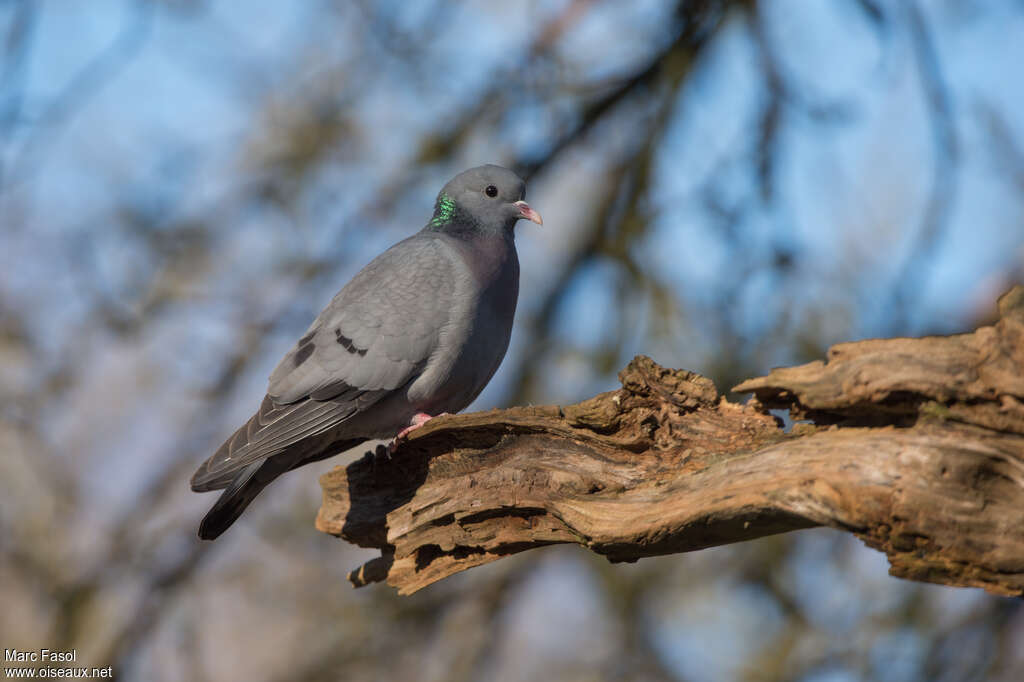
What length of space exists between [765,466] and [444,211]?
3.00 meters

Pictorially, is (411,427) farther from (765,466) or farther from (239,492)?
(765,466)

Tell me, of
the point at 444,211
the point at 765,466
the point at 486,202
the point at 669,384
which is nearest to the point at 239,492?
the point at 444,211

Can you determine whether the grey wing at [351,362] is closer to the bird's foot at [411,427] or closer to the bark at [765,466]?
the bird's foot at [411,427]

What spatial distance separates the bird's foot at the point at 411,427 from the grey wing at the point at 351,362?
0.66 ft

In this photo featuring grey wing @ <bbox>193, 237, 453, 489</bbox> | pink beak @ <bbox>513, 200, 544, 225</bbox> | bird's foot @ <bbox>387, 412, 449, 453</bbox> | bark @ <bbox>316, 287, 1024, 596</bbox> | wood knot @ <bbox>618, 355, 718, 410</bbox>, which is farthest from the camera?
pink beak @ <bbox>513, 200, 544, 225</bbox>

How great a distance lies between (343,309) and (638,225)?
2264 millimetres

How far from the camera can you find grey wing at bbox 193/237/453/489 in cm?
453

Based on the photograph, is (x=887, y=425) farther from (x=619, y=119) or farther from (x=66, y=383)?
(x=66, y=383)

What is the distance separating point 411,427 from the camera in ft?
14.7

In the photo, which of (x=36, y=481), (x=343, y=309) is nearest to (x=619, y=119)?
(x=343, y=309)

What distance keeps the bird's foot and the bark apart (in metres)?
0.09

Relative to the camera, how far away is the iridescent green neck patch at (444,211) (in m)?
5.50

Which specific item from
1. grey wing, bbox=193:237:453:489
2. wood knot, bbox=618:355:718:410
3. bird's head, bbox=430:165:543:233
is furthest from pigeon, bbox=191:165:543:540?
wood knot, bbox=618:355:718:410

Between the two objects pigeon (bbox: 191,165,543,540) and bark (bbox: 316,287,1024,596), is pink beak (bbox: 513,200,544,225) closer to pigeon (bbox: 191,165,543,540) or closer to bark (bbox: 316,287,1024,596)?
pigeon (bbox: 191,165,543,540)
